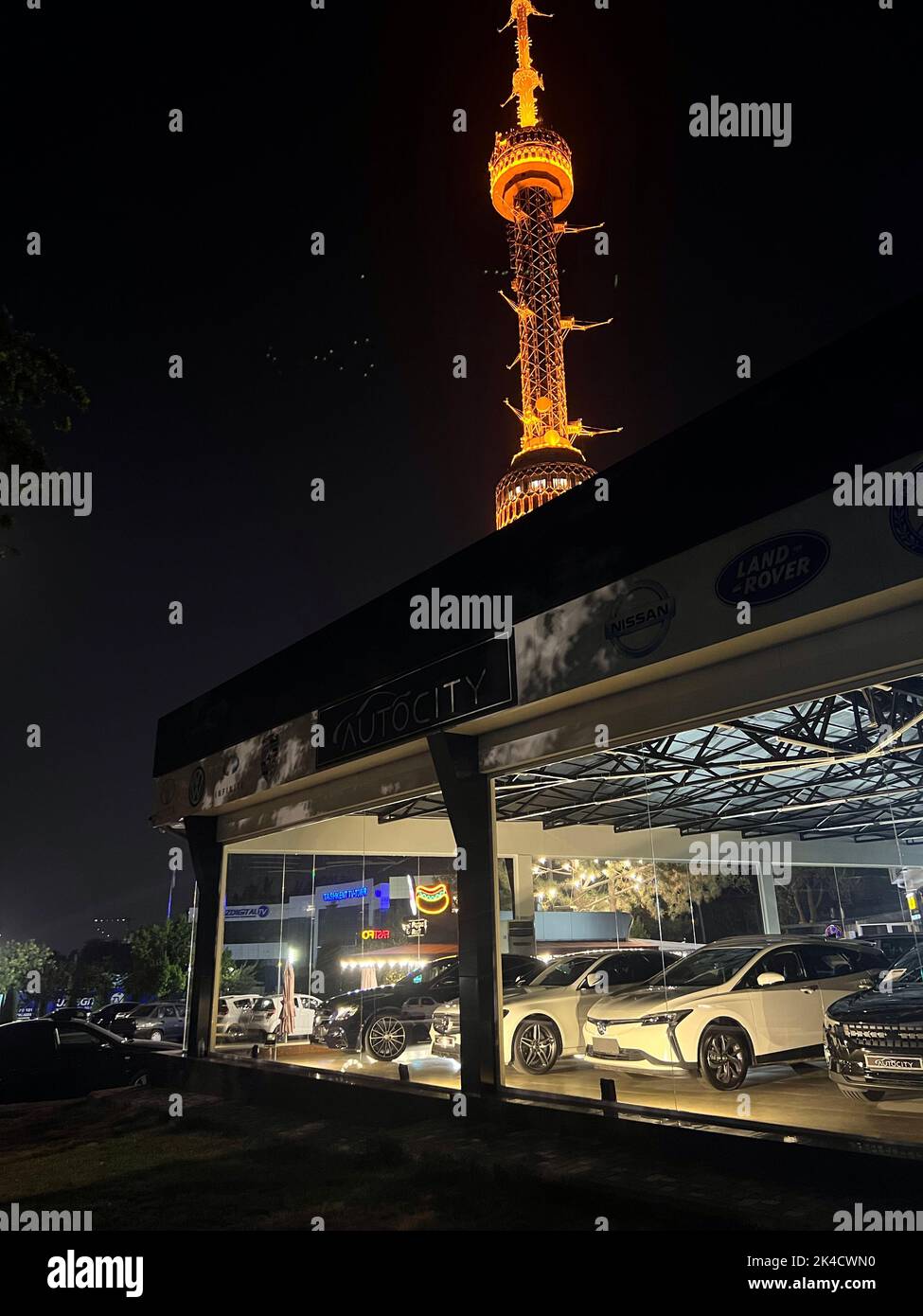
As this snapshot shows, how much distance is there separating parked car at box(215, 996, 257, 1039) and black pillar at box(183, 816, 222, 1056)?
0.47 ft

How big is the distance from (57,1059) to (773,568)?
1249 cm

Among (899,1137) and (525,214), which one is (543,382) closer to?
(525,214)

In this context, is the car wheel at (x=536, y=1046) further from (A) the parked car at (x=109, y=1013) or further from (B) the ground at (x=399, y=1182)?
(A) the parked car at (x=109, y=1013)

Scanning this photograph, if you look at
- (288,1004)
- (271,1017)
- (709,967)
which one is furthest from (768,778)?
(271,1017)

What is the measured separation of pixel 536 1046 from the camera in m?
10.4

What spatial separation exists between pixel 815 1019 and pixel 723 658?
10.4ft

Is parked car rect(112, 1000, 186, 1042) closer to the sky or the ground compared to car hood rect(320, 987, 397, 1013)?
closer to the ground

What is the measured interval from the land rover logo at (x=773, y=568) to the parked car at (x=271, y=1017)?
9.95m

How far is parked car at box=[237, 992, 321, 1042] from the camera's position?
570 inches

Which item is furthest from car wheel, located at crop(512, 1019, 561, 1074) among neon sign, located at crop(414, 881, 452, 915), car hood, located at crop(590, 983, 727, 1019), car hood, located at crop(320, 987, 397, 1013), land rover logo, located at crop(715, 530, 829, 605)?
land rover logo, located at crop(715, 530, 829, 605)

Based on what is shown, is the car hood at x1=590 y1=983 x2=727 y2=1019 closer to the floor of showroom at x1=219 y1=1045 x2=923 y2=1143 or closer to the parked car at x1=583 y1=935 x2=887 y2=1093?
the parked car at x1=583 y1=935 x2=887 y2=1093

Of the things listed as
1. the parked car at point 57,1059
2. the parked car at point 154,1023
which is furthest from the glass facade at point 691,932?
the parked car at point 154,1023
